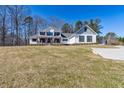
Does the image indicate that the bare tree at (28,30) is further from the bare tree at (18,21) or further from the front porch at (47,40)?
the front porch at (47,40)

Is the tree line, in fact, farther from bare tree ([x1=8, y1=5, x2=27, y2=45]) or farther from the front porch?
the front porch

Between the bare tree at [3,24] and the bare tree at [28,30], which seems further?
the bare tree at [28,30]

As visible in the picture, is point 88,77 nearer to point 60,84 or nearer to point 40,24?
point 60,84

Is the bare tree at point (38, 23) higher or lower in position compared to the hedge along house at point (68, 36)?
higher

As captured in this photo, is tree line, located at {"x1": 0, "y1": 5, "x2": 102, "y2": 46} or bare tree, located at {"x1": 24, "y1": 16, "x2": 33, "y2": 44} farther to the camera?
bare tree, located at {"x1": 24, "y1": 16, "x2": 33, "y2": 44}

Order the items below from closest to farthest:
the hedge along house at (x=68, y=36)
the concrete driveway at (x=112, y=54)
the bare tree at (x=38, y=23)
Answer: the concrete driveway at (x=112, y=54) → the bare tree at (x=38, y=23) → the hedge along house at (x=68, y=36)

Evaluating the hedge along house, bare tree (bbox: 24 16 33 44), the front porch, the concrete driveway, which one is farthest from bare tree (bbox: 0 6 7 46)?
the concrete driveway

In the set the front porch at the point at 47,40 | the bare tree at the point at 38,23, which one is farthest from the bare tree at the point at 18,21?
the front porch at the point at 47,40

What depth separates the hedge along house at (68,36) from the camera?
2625cm

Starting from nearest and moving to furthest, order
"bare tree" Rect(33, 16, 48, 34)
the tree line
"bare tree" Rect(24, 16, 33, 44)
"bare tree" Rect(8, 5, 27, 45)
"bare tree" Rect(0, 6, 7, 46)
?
1. "bare tree" Rect(0, 6, 7, 46)
2. "bare tree" Rect(8, 5, 27, 45)
3. the tree line
4. "bare tree" Rect(33, 16, 48, 34)
5. "bare tree" Rect(24, 16, 33, 44)

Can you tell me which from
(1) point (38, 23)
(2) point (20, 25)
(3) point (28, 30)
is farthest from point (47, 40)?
(2) point (20, 25)

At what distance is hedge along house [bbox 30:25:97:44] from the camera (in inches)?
1033

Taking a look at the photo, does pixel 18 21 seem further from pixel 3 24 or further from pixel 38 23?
pixel 38 23
